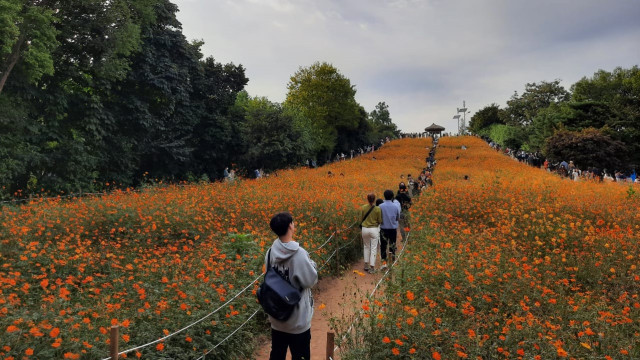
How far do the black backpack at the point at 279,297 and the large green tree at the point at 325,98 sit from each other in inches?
1679

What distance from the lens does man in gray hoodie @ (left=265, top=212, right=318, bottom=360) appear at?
3.68 m

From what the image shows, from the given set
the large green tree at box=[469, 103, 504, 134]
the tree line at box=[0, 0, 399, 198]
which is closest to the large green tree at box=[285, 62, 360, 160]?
the tree line at box=[0, 0, 399, 198]

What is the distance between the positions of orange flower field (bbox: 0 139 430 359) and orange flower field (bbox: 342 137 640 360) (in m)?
0.37

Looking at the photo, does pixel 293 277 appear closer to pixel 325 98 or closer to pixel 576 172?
pixel 576 172

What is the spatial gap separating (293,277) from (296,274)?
51mm

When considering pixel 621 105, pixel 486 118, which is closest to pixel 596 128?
pixel 621 105

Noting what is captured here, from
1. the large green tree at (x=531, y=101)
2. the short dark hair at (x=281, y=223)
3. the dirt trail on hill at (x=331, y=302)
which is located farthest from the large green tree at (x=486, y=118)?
the short dark hair at (x=281, y=223)

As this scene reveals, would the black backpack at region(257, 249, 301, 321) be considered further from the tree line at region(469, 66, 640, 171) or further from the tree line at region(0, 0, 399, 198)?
the tree line at region(469, 66, 640, 171)

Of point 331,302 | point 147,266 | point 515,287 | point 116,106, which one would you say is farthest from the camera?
point 116,106

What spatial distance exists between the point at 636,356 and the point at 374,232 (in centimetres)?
563

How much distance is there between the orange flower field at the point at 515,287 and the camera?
454 centimetres

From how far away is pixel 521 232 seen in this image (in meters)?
10.3

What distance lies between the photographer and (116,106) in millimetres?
23469

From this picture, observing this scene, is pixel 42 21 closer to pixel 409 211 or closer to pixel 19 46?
pixel 19 46
